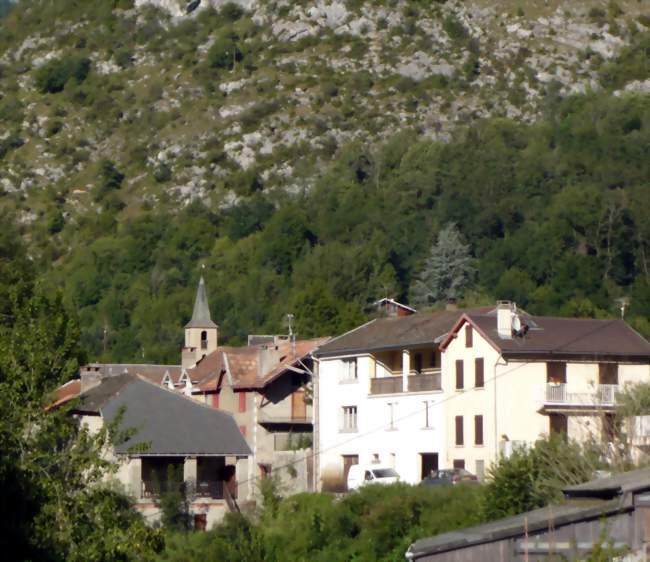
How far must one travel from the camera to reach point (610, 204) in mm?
122562

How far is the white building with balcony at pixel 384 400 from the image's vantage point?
62938 mm

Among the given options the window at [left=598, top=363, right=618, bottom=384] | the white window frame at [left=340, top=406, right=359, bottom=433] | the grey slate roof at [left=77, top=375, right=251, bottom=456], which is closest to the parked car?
the window at [left=598, top=363, right=618, bottom=384]

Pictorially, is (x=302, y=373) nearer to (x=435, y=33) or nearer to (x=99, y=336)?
(x=99, y=336)

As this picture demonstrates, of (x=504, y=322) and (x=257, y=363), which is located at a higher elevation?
(x=504, y=322)

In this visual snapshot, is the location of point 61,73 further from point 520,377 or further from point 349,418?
point 520,377

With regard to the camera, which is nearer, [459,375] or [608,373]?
[608,373]

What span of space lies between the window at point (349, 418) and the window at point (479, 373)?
7.21 metres

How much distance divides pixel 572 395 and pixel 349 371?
11.4m

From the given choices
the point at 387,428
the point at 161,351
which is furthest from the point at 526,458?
the point at 161,351

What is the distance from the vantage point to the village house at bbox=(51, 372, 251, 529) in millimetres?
61781

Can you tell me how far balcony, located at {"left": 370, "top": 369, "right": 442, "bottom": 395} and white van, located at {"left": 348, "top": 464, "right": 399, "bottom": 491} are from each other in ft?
9.87

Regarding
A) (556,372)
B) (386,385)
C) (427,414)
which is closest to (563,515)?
(556,372)

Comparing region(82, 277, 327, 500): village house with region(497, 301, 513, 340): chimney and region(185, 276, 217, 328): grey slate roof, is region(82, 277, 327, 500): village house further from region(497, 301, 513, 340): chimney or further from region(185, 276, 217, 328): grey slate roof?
region(185, 276, 217, 328): grey slate roof

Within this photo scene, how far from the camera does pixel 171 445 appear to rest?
208ft
